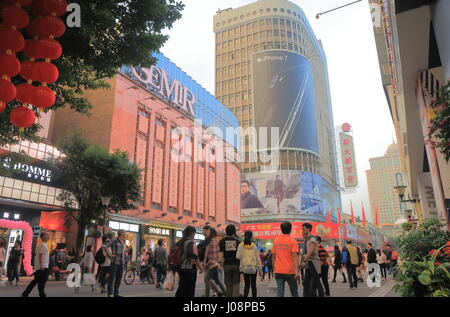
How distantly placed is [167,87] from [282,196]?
138 ft

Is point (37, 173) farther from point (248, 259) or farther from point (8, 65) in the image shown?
point (8, 65)

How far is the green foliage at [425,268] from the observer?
13.9 ft

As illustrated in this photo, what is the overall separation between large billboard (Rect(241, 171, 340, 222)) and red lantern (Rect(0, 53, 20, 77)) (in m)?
65.5

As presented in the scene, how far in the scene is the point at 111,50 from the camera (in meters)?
7.55

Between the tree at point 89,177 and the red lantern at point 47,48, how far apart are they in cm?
1509

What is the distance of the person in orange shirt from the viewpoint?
590cm

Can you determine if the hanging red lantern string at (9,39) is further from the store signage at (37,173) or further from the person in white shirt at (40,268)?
the store signage at (37,173)

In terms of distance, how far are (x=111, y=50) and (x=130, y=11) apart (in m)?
0.96

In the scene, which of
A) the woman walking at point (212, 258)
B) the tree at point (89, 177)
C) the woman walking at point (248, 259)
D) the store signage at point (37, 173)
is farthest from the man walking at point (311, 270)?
the store signage at point (37, 173)

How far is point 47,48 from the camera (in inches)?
195

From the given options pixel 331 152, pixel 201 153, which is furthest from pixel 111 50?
pixel 331 152

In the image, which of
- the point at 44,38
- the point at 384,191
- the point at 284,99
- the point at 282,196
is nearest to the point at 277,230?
the point at 282,196

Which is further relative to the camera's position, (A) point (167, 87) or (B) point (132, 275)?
(A) point (167, 87)

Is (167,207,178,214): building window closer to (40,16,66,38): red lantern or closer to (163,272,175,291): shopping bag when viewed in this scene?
(163,272,175,291): shopping bag
